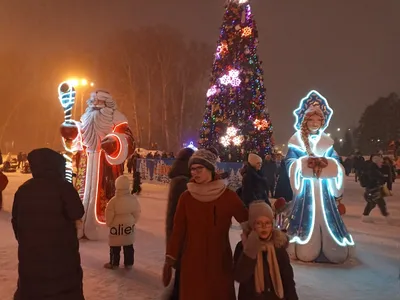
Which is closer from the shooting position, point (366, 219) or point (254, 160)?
point (254, 160)

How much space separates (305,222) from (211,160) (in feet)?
11.5

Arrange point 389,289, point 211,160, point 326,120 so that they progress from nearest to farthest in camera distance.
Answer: point 211,160 → point 389,289 → point 326,120

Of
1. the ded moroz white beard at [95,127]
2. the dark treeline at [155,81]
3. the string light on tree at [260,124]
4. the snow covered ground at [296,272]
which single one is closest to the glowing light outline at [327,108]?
the snow covered ground at [296,272]

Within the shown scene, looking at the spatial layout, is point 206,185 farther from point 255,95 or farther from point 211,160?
point 255,95

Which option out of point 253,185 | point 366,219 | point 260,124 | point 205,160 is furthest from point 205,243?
point 260,124

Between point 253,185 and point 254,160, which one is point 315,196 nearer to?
point 253,185

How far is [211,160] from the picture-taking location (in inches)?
160

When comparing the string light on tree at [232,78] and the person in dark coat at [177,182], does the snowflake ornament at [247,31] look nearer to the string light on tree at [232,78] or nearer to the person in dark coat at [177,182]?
the string light on tree at [232,78]

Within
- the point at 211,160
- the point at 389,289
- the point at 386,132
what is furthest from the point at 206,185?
the point at 386,132

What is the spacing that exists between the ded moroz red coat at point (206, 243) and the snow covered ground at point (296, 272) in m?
1.73

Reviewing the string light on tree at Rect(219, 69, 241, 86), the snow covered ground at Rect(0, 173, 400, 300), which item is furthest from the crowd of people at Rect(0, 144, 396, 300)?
the string light on tree at Rect(219, 69, 241, 86)

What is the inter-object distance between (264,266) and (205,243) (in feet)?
1.68

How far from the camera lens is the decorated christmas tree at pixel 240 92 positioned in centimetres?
1855

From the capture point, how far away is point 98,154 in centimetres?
881
